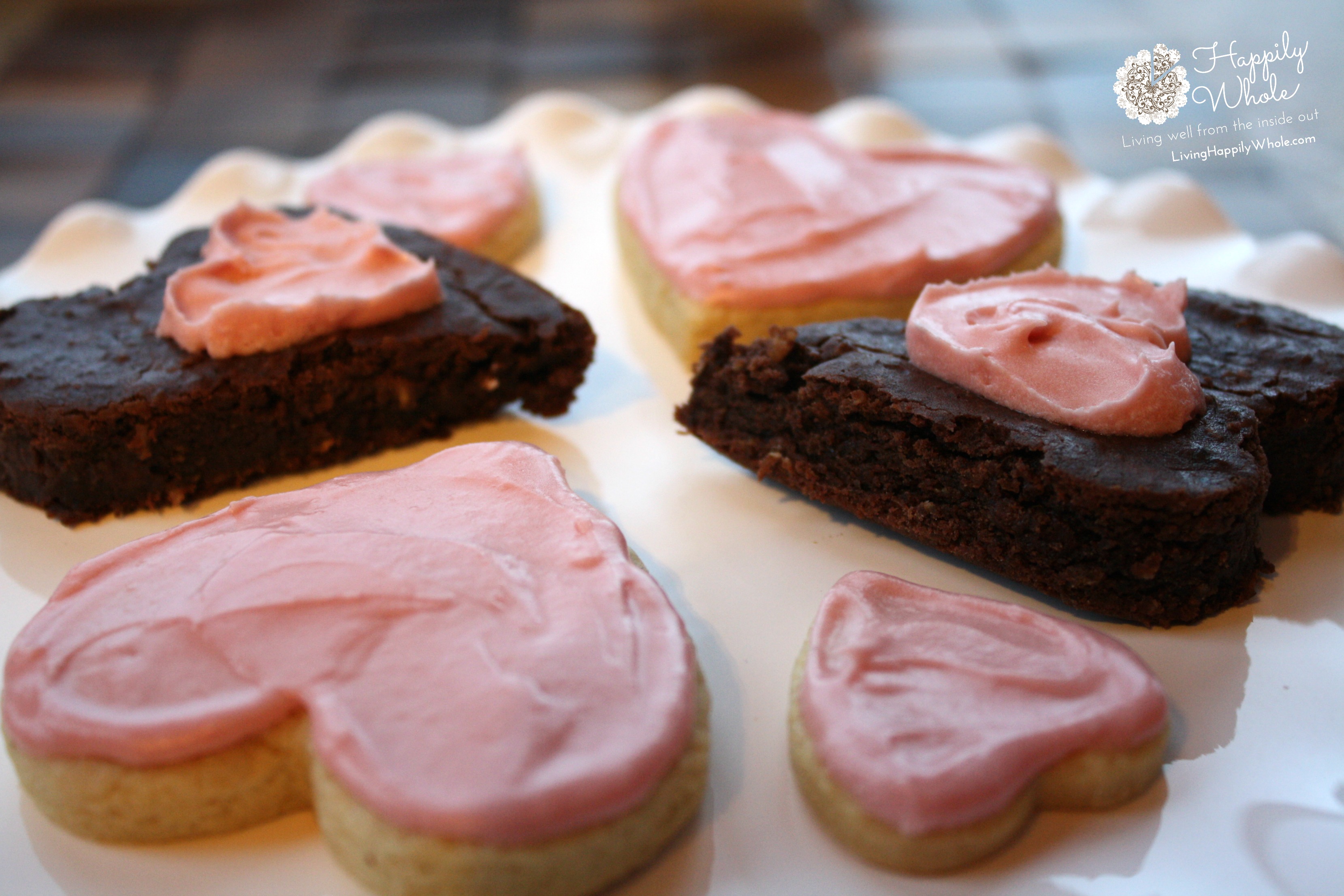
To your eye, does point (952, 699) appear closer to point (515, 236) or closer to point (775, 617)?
point (775, 617)

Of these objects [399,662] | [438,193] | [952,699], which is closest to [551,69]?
[438,193]

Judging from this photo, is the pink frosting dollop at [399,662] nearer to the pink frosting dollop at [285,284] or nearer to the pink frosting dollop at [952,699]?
the pink frosting dollop at [952,699]

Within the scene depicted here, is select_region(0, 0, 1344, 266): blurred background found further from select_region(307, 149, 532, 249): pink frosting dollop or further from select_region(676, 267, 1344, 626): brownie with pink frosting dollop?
select_region(676, 267, 1344, 626): brownie with pink frosting dollop

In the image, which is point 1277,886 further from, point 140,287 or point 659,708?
point 140,287

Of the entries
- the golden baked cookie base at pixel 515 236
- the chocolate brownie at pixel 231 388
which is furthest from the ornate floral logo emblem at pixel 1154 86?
the golden baked cookie base at pixel 515 236

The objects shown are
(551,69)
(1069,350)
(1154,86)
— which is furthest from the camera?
(551,69)

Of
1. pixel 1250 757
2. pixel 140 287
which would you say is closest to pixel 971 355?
pixel 1250 757
